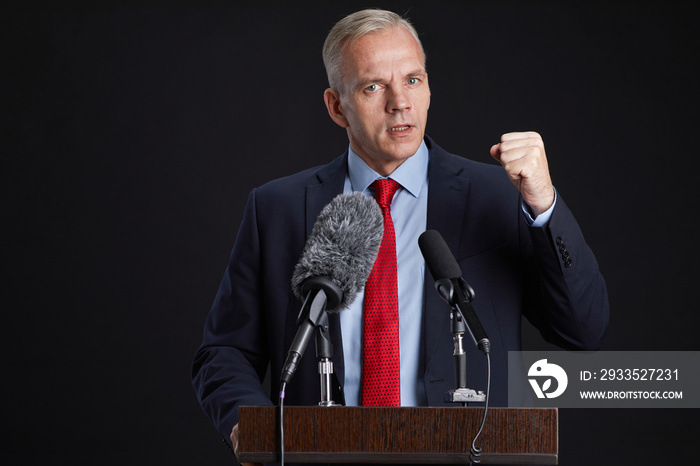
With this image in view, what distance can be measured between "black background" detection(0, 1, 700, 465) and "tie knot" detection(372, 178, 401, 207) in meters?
1.66

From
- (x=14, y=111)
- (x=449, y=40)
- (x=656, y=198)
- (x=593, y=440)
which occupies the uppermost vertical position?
(x=449, y=40)

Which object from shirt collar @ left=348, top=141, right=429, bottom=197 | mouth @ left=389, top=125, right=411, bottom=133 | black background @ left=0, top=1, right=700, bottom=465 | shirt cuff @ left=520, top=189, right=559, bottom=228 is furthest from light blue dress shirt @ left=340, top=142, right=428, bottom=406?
black background @ left=0, top=1, right=700, bottom=465

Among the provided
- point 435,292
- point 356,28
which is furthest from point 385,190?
point 356,28

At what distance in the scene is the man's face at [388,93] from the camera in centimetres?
211

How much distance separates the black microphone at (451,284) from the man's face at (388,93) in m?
0.68

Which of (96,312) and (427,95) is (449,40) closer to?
(427,95)

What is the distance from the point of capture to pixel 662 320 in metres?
3.65

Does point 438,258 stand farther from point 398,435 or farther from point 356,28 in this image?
point 356,28

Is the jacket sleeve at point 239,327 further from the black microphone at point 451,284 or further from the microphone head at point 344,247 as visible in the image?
the black microphone at point 451,284

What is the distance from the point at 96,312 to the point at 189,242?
51 cm

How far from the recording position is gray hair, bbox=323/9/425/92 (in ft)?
7.16

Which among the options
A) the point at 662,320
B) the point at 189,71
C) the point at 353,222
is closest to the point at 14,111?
the point at 189,71

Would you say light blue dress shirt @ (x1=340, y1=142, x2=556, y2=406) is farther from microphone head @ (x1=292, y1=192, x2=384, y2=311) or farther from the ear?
microphone head @ (x1=292, y1=192, x2=384, y2=311)

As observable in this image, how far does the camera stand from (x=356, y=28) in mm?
2191
